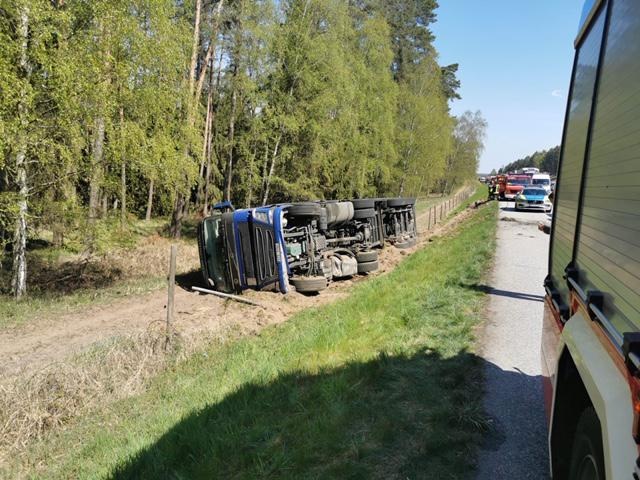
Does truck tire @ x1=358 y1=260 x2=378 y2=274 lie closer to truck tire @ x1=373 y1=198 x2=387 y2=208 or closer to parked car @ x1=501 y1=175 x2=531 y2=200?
truck tire @ x1=373 y1=198 x2=387 y2=208

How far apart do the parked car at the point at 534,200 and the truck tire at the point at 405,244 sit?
11.1 metres

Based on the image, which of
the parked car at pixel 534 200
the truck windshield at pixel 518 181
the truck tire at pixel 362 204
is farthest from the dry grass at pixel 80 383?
the truck windshield at pixel 518 181

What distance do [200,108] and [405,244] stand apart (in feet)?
31.3

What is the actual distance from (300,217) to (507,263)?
4915 mm

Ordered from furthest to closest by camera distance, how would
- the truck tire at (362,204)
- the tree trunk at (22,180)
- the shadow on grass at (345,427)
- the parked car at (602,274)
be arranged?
1. the truck tire at (362,204)
2. the tree trunk at (22,180)
3. the shadow on grass at (345,427)
4. the parked car at (602,274)

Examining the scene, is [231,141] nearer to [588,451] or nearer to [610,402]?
[588,451]

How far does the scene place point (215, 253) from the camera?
11969mm

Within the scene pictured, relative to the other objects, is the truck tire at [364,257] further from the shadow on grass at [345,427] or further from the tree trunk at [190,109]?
the shadow on grass at [345,427]

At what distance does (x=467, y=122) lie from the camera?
7431 cm

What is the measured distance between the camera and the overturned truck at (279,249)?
1054 cm

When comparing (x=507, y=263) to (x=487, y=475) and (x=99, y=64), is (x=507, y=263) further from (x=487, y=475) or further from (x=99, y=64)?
(x=99, y=64)

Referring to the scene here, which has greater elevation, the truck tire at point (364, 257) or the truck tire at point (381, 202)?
the truck tire at point (381, 202)

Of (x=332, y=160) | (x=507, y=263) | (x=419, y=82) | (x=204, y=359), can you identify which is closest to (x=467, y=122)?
(x=419, y=82)

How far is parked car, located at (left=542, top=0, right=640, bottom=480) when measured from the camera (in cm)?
140
